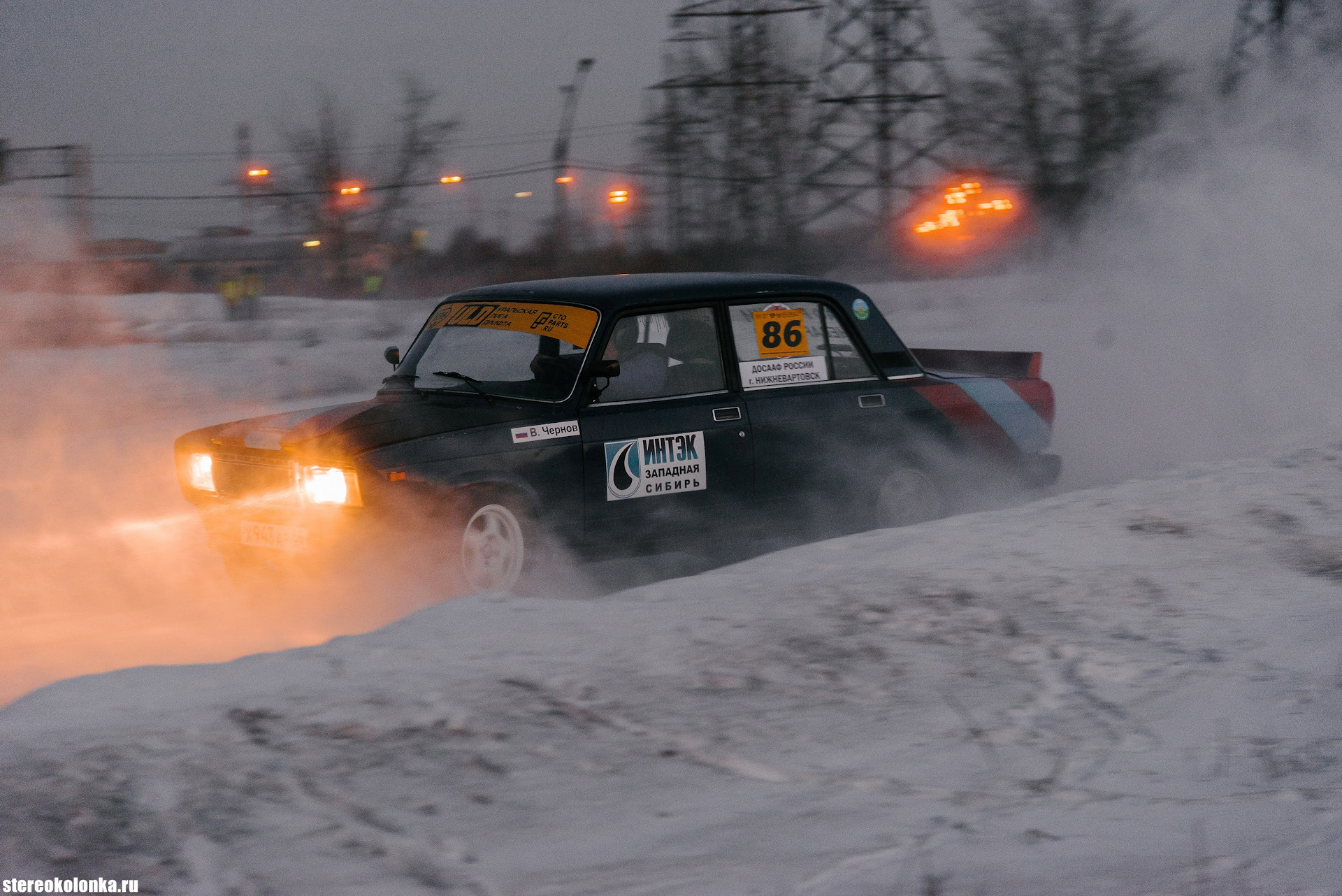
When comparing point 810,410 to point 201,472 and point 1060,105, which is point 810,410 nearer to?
point 201,472

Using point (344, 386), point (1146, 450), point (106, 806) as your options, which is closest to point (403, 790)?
point (106, 806)

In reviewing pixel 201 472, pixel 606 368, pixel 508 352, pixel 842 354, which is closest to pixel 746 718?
pixel 606 368

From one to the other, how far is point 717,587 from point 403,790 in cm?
215

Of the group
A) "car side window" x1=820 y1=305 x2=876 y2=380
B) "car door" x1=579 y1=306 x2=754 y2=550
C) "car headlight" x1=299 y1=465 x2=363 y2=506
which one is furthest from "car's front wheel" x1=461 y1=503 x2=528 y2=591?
"car side window" x1=820 y1=305 x2=876 y2=380

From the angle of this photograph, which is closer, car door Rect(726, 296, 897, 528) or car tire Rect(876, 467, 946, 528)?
car door Rect(726, 296, 897, 528)

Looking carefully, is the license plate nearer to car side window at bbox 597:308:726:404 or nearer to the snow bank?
the snow bank

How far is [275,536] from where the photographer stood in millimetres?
5363

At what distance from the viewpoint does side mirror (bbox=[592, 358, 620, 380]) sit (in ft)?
18.5

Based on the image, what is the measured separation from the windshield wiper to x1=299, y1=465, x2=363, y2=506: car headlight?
0.87 m

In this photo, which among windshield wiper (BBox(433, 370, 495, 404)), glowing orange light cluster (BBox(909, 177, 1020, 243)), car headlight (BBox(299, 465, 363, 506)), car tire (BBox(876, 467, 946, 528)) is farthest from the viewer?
glowing orange light cluster (BBox(909, 177, 1020, 243))

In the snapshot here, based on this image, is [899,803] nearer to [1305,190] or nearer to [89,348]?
[1305,190]

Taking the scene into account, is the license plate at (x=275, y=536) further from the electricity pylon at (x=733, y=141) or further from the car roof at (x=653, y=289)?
the electricity pylon at (x=733, y=141)

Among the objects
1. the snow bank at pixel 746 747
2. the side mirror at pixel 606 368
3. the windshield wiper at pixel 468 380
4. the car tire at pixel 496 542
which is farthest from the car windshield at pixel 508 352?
the snow bank at pixel 746 747

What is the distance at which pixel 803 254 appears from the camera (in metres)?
31.9
